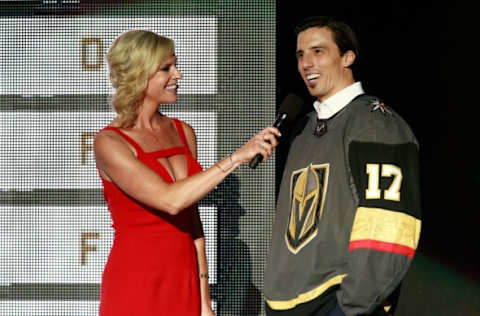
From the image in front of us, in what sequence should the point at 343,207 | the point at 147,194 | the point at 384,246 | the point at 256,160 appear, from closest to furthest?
the point at 384,246 < the point at 343,207 < the point at 256,160 < the point at 147,194

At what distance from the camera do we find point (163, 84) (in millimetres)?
2393

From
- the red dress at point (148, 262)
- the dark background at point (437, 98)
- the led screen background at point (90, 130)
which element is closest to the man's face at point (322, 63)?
the red dress at point (148, 262)

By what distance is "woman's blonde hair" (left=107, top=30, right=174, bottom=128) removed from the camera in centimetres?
233

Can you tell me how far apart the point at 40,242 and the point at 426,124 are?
2.21 metres

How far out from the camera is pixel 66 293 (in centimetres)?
346

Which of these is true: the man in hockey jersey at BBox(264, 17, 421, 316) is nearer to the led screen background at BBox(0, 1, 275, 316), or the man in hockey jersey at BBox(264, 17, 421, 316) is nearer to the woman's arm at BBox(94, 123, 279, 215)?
the woman's arm at BBox(94, 123, 279, 215)

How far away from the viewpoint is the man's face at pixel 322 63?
2053 mm

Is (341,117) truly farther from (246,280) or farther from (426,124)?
(426,124)

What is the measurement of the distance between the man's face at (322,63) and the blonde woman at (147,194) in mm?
380

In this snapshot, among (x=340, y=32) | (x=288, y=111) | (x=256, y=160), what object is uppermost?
(x=340, y=32)

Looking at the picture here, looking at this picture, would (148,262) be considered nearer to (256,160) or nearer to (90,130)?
(256,160)

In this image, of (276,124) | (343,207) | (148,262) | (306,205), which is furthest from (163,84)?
(343,207)

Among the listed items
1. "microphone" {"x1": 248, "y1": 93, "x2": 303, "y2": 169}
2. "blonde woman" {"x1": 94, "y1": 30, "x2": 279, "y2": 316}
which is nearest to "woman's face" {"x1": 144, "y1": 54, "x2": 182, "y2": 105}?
"blonde woman" {"x1": 94, "y1": 30, "x2": 279, "y2": 316}

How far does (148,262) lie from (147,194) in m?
0.23
